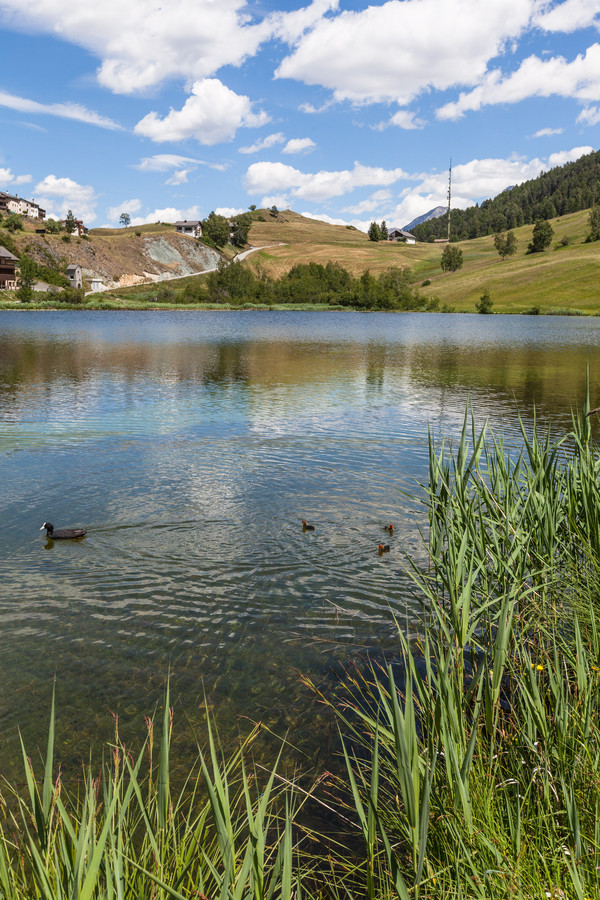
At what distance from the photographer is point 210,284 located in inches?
6201

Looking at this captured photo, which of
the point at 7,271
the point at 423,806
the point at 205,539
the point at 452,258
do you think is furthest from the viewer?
the point at 452,258

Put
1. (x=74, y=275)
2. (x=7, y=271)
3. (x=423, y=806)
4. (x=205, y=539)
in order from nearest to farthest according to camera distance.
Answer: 1. (x=423, y=806)
2. (x=205, y=539)
3. (x=7, y=271)
4. (x=74, y=275)

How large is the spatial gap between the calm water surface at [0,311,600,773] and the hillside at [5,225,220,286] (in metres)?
147

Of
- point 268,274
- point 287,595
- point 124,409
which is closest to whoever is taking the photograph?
point 287,595

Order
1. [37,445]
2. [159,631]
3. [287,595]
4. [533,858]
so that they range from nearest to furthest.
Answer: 1. [533,858]
2. [159,631]
3. [287,595]
4. [37,445]

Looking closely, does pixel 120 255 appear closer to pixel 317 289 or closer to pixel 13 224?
pixel 13 224

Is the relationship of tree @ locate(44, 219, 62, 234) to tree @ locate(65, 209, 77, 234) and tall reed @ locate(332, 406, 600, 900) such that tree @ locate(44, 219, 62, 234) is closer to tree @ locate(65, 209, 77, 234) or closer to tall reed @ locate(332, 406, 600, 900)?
tree @ locate(65, 209, 77, 234)

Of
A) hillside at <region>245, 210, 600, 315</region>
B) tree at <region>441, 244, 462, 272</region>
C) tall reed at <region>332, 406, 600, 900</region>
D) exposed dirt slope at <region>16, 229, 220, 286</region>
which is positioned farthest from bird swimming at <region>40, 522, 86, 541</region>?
tree at <region>441, 244, 462, 272</region>

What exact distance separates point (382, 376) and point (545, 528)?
29.6 meters

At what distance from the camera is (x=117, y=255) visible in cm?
18050

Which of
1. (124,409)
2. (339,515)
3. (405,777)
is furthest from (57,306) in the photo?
(405,777)

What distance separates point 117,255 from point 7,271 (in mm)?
46662

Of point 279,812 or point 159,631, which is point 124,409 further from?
point 279,812

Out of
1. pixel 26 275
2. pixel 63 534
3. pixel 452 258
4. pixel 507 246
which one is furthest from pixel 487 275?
pixel 63 534
